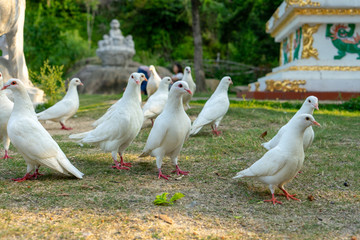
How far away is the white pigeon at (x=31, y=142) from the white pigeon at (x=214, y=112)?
8.12 feet

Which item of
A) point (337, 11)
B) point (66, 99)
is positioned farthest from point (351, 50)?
point (66, 99)

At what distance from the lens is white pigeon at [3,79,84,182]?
134 inches

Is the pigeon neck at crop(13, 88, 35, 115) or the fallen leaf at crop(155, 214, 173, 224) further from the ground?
the pigeon neck at crop(13, 88, 35, 115)

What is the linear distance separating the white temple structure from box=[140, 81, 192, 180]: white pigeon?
24.6 feet

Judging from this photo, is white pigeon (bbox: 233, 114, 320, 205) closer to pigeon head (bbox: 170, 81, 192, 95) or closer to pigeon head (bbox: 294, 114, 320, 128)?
pigeon head (bbox: 294, 114, 320, 128)

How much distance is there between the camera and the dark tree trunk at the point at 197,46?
51.2 feet

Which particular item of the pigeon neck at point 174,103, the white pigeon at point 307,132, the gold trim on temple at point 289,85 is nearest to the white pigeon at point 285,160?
the white pigeon at point 307,132

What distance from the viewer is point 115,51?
21875 mm

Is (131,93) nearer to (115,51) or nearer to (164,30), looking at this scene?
(115,51)

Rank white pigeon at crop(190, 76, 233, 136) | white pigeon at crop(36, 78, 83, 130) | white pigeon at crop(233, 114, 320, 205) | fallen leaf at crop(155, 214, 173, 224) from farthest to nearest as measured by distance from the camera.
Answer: white pigeon at crop(36, 78, 83, 130) < white pigeon at crop(190, 76, 233, 136) < white pigeon at crop(233, 114, 320, 205) < fallen leaf at crop(155, 214, 173, 224)

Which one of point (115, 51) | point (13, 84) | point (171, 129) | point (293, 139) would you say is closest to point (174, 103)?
point (171, 129)

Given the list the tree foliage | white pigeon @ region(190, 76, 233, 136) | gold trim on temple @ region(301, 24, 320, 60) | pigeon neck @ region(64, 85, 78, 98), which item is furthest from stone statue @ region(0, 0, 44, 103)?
the tree foliage

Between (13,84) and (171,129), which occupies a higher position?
(13,84)

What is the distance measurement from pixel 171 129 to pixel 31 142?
135cm
